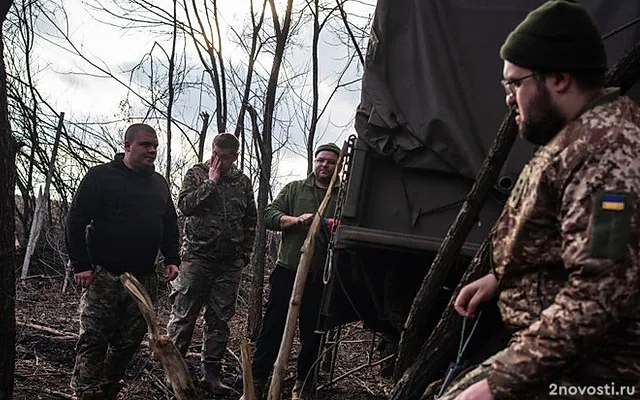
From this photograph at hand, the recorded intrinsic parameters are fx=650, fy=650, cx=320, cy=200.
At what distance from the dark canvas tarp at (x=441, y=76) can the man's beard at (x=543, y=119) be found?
1.76 meters

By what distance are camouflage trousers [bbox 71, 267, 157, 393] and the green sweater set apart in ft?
4.33

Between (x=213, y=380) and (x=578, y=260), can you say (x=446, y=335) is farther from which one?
(x=213, y=380)

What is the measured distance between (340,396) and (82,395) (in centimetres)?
238

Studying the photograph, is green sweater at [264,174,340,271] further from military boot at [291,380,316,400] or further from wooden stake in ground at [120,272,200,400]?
wooden stake in ground at [120,272,200,400]

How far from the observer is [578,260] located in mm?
1670

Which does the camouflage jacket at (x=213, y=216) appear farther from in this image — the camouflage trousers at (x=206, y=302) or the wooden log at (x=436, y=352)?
the wooden log at (x=436, y=352)

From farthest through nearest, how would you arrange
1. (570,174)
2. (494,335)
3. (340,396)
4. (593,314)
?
(340,396), (494,335), (570,174), (593,314)

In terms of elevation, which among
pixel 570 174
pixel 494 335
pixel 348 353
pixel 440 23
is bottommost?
pixel 348 353

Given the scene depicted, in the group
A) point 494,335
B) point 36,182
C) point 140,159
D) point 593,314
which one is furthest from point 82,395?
point 36,182

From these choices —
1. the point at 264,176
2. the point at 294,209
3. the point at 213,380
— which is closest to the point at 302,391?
the point at 213,380

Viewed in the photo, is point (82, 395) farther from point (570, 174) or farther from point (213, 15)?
point (213, 15)

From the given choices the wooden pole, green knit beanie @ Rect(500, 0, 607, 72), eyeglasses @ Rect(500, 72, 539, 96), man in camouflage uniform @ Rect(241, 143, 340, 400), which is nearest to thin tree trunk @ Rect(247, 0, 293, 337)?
man in camouflage uniform @ Rect(241, 143, 340, 400)

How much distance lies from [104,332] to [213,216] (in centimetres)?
145

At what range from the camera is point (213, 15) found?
11156 mm
